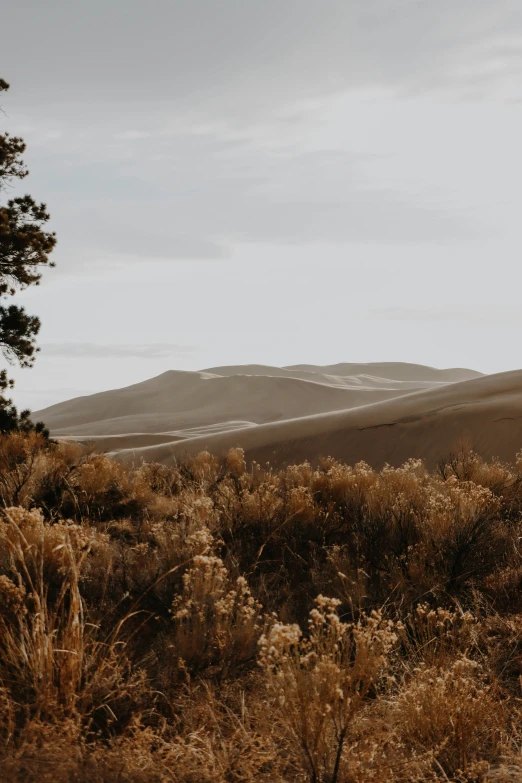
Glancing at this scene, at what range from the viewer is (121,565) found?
5.85 metres

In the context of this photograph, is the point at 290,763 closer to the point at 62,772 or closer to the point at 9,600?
the point at 62,772

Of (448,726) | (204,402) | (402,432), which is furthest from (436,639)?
(204,402)

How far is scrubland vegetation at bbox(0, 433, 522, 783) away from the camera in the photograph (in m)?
3.07

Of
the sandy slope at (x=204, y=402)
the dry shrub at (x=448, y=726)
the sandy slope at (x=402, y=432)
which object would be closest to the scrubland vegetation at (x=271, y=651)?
the dry shrub at (x=448, y=726)

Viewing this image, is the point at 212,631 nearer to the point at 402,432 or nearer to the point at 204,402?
the point at 402,432

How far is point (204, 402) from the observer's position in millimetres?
66750

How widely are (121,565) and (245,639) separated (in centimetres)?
184

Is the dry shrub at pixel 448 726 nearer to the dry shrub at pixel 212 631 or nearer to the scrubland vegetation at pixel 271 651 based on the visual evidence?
the scrubland vegetation at pixel 271 651

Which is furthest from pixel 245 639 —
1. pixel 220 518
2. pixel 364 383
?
pixel 364 383

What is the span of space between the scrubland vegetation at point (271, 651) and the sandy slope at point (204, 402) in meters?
33.5

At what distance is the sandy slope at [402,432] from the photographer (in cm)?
1677

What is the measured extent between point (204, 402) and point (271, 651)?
6397 cm

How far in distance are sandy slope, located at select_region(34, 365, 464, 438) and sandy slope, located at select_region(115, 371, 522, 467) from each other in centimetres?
1805

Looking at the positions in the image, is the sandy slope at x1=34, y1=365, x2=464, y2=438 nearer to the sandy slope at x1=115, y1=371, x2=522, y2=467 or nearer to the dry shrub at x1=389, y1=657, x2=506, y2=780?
the sandy slope at x1=115, y1=371, x2=522, y2=467
